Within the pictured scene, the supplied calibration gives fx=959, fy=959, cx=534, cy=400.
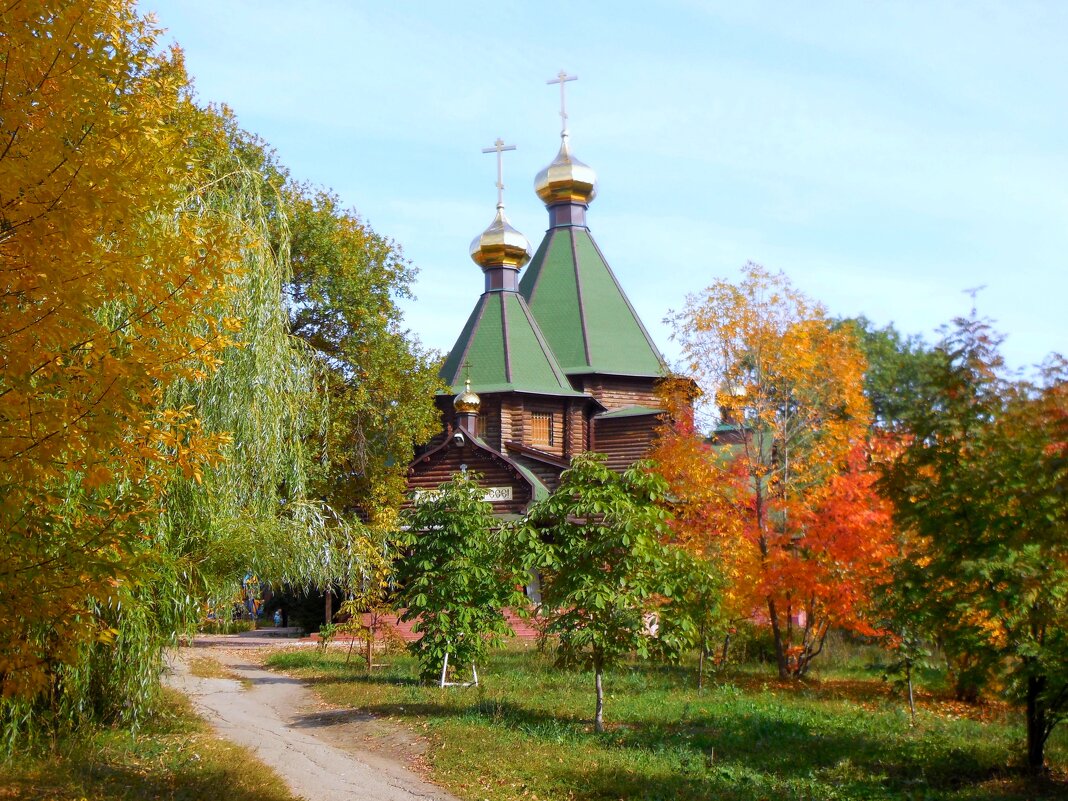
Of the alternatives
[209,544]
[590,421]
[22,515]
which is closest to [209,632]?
[590,421]

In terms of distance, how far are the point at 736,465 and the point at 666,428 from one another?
2.12 m

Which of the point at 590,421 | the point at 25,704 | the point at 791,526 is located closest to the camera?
the point at 25,704

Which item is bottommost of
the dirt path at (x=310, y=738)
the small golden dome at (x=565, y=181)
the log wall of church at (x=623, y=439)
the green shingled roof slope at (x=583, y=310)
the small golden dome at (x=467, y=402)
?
the dirt path at (x=310, y=738)

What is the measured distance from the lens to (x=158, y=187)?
5840 millimetres

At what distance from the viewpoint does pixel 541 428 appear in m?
34.2

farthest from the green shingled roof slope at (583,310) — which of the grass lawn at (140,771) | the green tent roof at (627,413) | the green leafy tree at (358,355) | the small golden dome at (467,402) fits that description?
the grass lawn at (140,771)

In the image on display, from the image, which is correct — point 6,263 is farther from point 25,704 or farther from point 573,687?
point 573,687

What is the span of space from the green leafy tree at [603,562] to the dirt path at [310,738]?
2.53 meters

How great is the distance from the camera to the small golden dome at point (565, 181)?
3934cm

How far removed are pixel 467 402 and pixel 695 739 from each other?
20.5 metres

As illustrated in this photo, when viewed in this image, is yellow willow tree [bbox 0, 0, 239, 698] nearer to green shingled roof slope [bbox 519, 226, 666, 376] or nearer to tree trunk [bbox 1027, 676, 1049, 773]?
tree trunk [bbox 1027, 676, 1049, 773]

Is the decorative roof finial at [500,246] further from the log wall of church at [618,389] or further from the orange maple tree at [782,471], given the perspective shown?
the orange maple tree at [782,471]

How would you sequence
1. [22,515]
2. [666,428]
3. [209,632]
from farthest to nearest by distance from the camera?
[209,632] → [666,428] → [22,515]

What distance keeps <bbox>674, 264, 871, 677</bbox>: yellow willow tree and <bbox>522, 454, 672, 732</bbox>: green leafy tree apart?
17.1 feet
